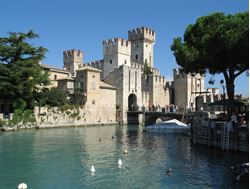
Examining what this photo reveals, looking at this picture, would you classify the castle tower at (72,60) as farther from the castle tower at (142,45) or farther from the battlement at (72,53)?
the castle tower at (142,45)

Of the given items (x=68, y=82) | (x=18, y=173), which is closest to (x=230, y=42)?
(x=18, y=173)

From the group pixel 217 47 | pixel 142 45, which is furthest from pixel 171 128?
pixel 142 45

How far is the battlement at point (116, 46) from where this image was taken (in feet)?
206

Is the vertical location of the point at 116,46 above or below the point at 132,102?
above

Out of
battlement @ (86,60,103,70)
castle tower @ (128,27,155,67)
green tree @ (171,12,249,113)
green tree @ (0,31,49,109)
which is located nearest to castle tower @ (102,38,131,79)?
battlement @ (86,60,103,70)

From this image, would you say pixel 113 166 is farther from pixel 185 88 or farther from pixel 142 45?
pixel 142 45

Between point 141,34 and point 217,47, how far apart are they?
169 feet

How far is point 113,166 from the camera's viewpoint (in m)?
16.6

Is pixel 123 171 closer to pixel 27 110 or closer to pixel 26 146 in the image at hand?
pixel 26 146

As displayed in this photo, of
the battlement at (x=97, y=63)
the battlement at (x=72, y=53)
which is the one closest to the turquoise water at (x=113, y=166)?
the battlement at (x=97, y=63)

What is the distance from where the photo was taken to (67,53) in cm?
6806

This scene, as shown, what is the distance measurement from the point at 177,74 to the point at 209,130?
39620mm

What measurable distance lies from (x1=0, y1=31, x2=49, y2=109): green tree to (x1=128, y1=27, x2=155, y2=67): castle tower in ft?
110

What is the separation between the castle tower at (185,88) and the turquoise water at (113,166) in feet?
125
